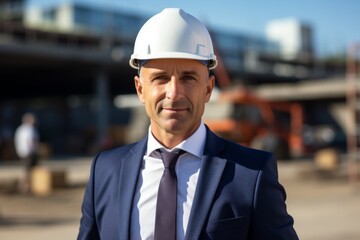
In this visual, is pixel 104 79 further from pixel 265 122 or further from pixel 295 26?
pixel 295 26

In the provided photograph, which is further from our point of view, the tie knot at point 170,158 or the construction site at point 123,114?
the construction site at point 123,114

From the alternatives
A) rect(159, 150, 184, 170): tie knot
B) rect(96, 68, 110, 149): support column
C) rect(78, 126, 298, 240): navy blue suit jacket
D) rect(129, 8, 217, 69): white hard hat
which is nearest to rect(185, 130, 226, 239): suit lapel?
rect(78, 126, 298, 240): navy blue suit jacket

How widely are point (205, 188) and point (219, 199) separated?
7 cm

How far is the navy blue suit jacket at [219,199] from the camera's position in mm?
1952

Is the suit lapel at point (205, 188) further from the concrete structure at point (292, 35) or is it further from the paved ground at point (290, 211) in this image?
the concrete structure at point (292, 35)

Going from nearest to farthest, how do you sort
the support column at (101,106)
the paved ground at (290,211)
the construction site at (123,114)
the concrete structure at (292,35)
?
the paved ground at (290,211) < the construction site at (123,114) < the support column at (101,106) < the concrete structure at (292,35)

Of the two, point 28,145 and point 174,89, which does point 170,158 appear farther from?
point 28,145

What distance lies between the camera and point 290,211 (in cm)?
1077

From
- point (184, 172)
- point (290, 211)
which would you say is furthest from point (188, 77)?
point (290, 211)

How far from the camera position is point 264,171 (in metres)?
2.01

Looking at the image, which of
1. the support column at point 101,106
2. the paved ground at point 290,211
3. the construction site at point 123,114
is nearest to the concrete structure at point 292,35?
the construction site at point 123,114

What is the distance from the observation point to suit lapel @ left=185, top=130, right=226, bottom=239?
195cm

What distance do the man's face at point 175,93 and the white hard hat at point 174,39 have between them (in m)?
0.04

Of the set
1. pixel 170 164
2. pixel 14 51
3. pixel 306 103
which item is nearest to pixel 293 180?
pixel 170 164
